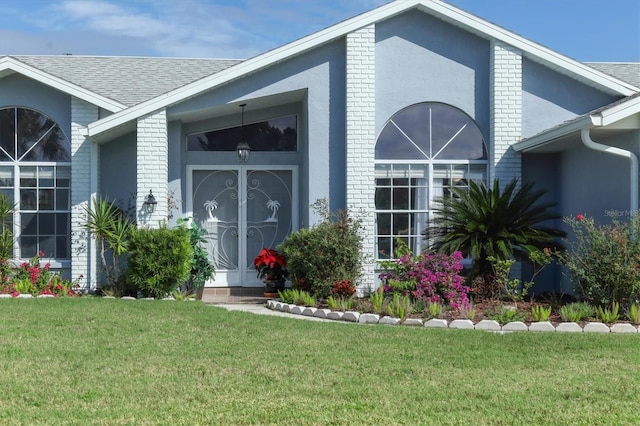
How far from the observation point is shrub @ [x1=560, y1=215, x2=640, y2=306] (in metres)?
10.1

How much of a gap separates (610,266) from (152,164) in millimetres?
Answer: 8151

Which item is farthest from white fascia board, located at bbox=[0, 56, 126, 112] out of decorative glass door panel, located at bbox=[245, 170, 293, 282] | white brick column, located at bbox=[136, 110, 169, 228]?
decorative glass door panel, located at bbox=[245, 170, 293, 282]

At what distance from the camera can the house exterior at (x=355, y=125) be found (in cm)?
1366

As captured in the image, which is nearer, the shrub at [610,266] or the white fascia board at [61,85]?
the shrub at [610,266]

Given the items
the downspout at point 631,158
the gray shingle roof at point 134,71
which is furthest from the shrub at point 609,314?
the gray shingle roof at point 134,71

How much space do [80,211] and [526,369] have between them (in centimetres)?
988

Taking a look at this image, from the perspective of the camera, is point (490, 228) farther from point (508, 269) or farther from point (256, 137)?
point (256, 137)

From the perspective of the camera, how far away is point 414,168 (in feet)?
45.9

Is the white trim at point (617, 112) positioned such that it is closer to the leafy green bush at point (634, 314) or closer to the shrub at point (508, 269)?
the shrub at point (508, 269)

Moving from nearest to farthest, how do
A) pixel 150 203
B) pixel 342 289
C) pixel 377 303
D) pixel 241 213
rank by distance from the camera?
1. pixel 377 303
2. pixel 342 289
3. pixel 150 203
4. pixel 241 213

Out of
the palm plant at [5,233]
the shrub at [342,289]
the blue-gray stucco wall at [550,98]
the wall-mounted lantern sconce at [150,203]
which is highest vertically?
the blue-gray stucco wall at [550,98]

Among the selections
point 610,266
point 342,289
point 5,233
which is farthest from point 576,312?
point 5,233

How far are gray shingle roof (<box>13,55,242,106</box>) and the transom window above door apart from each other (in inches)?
47.4

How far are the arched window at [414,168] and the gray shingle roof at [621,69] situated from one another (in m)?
4.43
